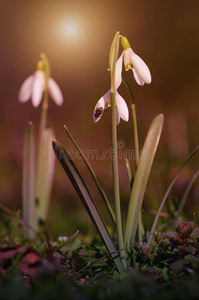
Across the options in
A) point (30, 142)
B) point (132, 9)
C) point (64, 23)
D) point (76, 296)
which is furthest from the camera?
point (132, 9)

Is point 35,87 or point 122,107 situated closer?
point 122,107

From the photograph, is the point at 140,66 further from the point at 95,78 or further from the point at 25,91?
the point at 95,78

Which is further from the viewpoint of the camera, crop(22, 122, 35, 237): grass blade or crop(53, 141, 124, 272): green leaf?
crop(22, 122, 35, 237): grass blade

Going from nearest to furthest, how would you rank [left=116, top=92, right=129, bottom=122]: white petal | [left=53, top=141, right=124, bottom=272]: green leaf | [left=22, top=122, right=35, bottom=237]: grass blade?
1. [left=53, top=141, right=124, bottom=272]: green leaf
2. [left=116, top=92, right=129, bottom=122]: white petal
3. [left=22, top=122, right=35, bottom=237]: grass blade

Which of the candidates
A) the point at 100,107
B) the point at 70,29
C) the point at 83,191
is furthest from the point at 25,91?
the point at 83,191

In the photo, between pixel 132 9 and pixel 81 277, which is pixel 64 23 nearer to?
pixel 132 9

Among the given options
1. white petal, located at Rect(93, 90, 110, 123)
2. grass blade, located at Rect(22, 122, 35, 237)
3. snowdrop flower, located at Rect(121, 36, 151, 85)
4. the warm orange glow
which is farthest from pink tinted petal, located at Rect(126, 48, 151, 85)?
the warm orange glow

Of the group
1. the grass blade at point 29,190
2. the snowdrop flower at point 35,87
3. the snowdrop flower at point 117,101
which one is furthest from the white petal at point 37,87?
the snowdrop flower at point 117,101

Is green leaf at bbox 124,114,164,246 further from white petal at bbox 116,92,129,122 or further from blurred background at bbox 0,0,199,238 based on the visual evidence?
blurred background at bbox 0,0,199,238

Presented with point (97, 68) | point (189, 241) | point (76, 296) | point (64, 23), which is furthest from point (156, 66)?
point (76, 296)
